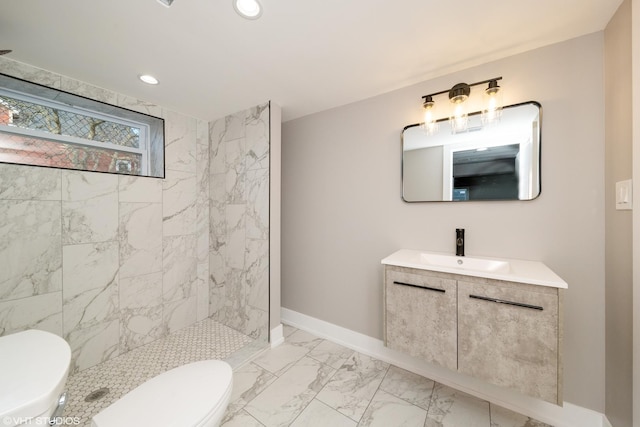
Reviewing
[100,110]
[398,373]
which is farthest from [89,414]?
[100,110]

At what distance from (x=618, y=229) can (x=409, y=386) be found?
161 centimetres

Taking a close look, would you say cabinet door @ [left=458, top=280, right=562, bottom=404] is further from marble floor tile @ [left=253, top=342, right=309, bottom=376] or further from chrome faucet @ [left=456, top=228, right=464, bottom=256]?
marble floor tile @ [left=253, top=342, right=309, bottom=376]

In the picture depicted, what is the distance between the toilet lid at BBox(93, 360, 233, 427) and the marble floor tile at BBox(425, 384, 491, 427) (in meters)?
1.28

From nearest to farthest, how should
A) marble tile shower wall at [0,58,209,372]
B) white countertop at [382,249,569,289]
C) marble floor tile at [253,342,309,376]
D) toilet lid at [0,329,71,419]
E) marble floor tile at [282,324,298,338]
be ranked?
toilet lid at [0,329,71,419]
white countertop at [382,249,569,289]
marble tile shower wall at [0,58,209,372]
marble floor tile at [253,342,309,376]
marble floor tile at [282,324,298,338]

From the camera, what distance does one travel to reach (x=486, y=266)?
5.18 feet

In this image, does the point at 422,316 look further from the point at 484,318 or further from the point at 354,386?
the point at 354,386

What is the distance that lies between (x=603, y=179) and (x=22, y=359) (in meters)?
3.02

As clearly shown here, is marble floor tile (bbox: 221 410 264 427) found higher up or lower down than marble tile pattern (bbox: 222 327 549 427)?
higher up

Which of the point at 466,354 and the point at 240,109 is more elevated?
the point at 240,109

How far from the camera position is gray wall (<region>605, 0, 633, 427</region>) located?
1129 mm

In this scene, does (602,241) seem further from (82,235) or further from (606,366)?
(82,235)

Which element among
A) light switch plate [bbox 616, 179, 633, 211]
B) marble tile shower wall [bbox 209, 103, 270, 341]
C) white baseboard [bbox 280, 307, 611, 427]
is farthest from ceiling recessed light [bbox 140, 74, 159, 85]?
light switch plate [bbox 616, 179, 633, 211]

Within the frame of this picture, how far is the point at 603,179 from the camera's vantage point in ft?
4.39

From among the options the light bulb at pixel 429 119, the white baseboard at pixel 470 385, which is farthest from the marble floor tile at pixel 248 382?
the light bulb at pixel 429 119
